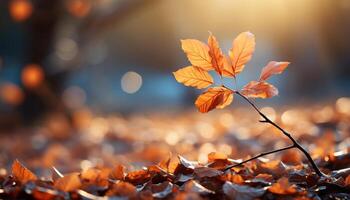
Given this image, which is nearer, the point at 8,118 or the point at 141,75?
the point at 8,118

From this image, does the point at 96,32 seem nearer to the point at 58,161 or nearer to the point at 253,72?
the point at 58,161

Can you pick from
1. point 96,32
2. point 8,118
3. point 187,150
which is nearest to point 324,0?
point 96,32

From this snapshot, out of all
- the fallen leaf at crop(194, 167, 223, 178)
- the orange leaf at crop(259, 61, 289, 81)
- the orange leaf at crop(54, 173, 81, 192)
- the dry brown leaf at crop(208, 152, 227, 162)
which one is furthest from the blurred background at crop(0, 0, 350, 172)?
the orange leaf at crop(54, 173, 81, 192)

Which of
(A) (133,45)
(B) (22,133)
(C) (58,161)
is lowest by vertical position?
(C) (58,161)

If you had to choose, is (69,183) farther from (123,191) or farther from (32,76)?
(32,76)

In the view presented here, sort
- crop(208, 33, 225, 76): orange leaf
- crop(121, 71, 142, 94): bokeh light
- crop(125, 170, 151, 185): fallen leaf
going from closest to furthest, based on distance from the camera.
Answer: crop(208, 33, 225, 76): orange leaf
crop(125, 170, 151, 185): fallen leaf
crop(121, 71, 142, 94): bokeh light

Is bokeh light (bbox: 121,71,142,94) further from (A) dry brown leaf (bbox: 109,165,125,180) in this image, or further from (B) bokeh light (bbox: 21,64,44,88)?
(A) dry brown leaf (bbox: 109,165,125,180)
